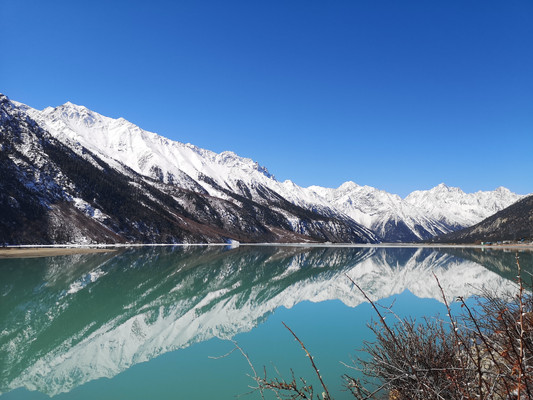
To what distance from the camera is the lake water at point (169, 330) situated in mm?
15125

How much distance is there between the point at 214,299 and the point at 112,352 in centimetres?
1807

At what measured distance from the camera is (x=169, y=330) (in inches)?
969

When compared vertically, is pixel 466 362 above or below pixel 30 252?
below

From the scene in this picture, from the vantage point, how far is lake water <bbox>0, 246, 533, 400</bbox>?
15125 mm

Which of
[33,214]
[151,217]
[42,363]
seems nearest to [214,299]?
[42,363]

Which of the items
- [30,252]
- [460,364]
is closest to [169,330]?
[460,364]

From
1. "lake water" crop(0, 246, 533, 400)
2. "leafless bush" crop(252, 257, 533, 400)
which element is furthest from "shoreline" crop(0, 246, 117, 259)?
"leafless bush" crop(252, 257, 533, 400)

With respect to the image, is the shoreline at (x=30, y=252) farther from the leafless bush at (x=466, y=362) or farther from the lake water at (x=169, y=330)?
the leafless bush at (x=466, y=362)

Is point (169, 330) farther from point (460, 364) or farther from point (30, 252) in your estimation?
point (30, 252)

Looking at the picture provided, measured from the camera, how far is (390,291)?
4478 cm

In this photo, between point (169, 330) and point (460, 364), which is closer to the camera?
point (460, 364)

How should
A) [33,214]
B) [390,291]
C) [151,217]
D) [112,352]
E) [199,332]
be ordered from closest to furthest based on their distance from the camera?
[112,352] → [199,332] → [390,291] → [33,214] → [151,217]

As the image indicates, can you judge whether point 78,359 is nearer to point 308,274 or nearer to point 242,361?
point 242,361

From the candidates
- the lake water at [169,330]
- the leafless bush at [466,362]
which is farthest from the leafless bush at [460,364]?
the lake water at [169,330]
